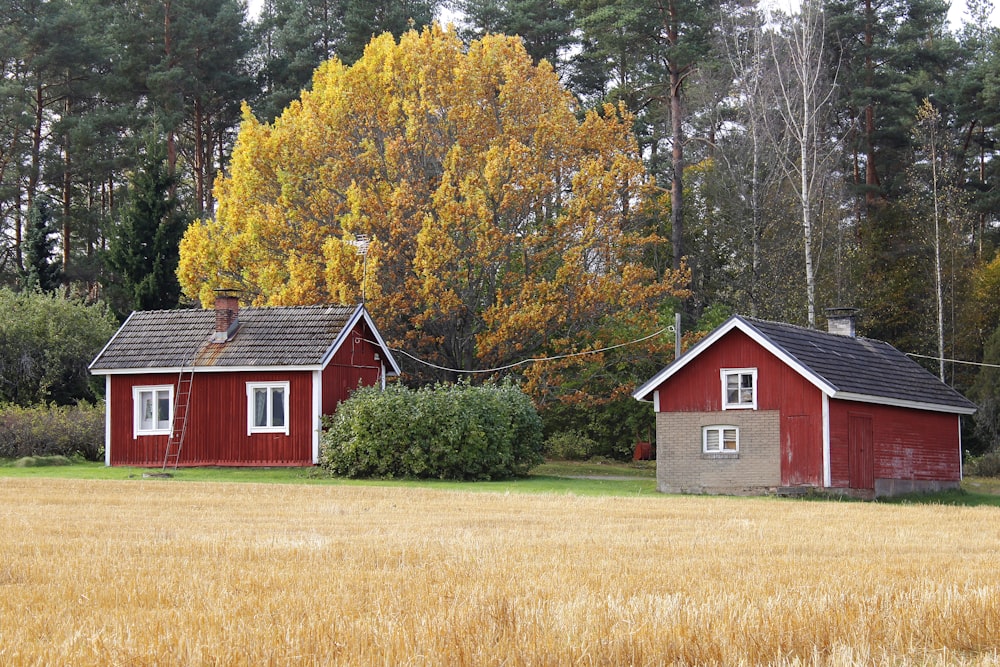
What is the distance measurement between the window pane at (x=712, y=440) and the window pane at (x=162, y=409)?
16.8 meters

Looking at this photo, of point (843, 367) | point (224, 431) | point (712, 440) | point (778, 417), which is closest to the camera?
point (778, 417)

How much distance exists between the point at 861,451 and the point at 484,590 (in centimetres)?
2528

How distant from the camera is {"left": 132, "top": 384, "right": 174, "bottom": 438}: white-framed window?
4053 cm

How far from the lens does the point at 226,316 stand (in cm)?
4134

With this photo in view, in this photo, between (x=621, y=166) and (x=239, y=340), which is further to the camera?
→ (x=621, y=166)

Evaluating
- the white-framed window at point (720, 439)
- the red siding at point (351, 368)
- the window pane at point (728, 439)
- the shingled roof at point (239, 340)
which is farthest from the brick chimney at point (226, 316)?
the window pane at point (728, 439)

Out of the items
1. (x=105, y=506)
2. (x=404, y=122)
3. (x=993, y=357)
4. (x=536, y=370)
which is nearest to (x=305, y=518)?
(x=105, y=506)

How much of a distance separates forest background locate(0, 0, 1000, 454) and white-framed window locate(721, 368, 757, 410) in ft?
35.3

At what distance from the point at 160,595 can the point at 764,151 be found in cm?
4700

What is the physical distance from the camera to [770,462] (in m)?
33.9

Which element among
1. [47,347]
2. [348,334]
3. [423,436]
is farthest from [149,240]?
[423,436]

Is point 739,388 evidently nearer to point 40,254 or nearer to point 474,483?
point 474,483

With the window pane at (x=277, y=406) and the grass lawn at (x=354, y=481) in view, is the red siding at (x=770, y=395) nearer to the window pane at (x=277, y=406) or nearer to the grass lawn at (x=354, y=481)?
the grass lawn at (x=354, y=481)

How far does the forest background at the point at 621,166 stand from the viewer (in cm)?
4662
